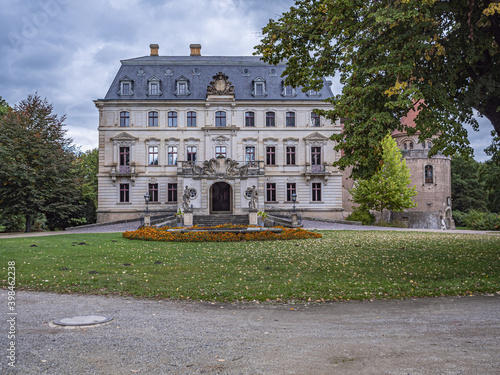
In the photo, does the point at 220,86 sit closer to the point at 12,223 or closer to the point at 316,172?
the point at 316,172

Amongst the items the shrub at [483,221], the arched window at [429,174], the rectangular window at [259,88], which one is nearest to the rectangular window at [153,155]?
the rectangular window at [259,88]

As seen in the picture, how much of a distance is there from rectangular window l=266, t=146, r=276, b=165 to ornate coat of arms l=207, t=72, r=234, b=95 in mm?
7011

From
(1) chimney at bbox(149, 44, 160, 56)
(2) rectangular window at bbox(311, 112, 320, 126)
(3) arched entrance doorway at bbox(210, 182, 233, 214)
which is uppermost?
(1) chimney at bbox(149, 44, 160, 56)

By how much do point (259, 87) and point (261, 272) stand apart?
35105 millimetres

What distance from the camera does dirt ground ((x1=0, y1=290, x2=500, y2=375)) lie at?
430 centimetres

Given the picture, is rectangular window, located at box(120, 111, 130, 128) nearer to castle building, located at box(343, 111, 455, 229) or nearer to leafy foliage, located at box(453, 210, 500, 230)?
castle building, located at box(343, 111, 455, 229)

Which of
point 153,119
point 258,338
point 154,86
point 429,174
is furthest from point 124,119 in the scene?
point 258,338

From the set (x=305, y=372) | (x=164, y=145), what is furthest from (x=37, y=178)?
(x=305, y=372)

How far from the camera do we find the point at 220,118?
1662 inches

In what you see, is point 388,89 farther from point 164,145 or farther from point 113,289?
point 164,145

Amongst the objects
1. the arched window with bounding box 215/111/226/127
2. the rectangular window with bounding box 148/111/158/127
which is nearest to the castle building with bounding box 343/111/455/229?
the arched window with bounding box 215/111/226/127

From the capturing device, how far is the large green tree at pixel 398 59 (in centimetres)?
967

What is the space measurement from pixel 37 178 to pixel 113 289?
24.5 metres

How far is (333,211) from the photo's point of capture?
137 ft
